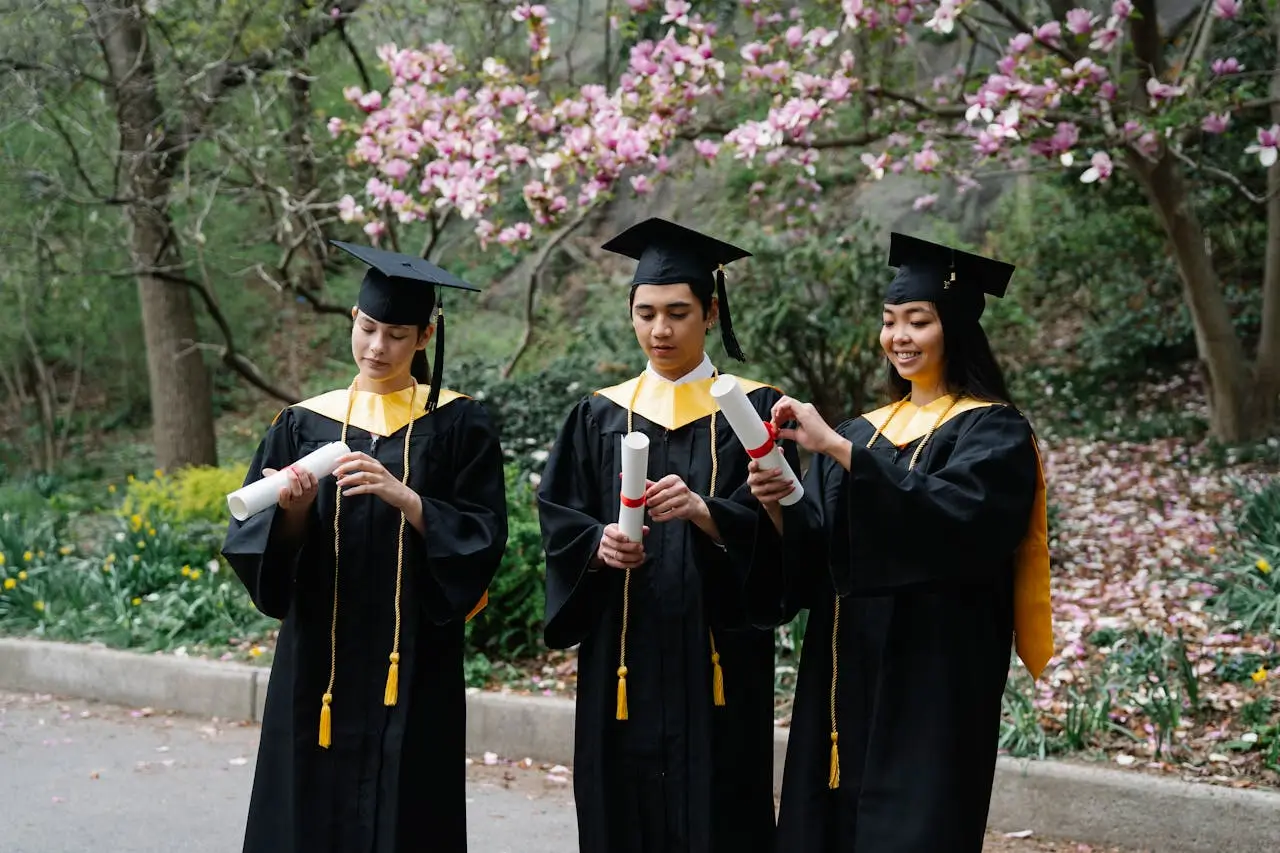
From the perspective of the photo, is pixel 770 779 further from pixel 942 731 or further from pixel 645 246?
pixel 645 246

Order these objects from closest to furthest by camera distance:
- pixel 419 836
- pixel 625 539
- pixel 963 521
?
pixel 963 521
pixel 625 539
pixel 419 836

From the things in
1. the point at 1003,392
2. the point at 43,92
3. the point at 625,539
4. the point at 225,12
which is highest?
the point at 225,12

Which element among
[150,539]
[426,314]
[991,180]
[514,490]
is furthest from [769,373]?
[991,180]

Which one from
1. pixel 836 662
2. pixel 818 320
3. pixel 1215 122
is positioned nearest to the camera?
pixel 836 662

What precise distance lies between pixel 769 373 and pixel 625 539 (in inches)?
216

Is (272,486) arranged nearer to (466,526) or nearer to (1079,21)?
(466,526)

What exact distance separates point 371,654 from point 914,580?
4.76ft

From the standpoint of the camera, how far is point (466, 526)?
3.51 meters

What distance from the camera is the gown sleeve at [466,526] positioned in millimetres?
3416

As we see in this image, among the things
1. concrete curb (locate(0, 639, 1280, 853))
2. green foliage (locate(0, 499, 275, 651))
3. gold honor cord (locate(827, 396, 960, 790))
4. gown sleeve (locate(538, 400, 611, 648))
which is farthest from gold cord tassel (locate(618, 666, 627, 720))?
green foliage (locate(0, 499, 275, 651))

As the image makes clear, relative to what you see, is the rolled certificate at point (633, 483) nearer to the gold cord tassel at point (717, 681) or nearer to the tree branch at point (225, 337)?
the gold cord tassel at point (717, 681)

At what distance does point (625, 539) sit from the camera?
316 cm

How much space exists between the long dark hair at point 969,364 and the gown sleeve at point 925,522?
226 mm

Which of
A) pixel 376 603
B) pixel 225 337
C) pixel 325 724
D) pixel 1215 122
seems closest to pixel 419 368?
pixel 376 603
